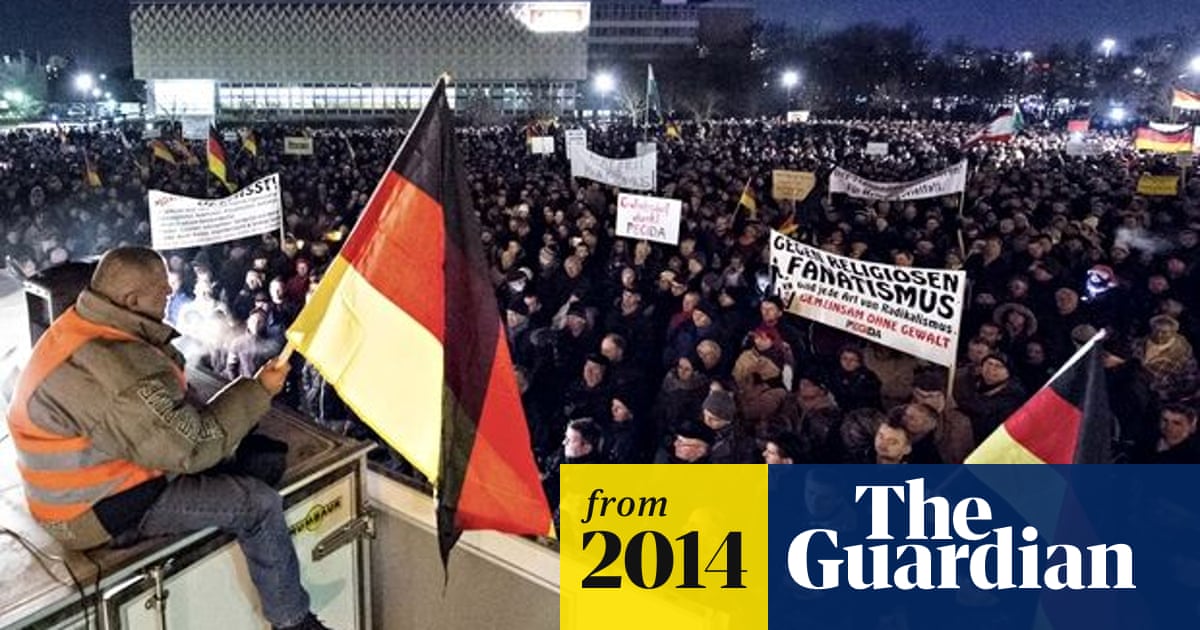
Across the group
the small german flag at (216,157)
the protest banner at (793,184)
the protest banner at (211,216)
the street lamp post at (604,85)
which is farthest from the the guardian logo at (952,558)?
the street lamp post at (604,85)

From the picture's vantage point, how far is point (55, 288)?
3445mm

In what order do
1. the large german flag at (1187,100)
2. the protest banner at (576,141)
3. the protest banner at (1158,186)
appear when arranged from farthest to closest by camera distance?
the large german flag at (1187,100)
the protest banner at (576,141)
the protest banner at (1158,186)

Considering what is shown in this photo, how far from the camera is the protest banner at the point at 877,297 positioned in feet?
18.8

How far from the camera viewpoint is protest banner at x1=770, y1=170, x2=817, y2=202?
13039mm

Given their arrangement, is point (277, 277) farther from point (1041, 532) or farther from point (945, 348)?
point (1041, 532)

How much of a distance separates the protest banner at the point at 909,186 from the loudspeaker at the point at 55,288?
1138 cm

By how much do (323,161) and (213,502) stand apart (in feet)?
75.0

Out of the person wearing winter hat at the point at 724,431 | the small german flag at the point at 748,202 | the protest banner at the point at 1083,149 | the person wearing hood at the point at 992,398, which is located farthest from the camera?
the protest banner at the point at 1083,149

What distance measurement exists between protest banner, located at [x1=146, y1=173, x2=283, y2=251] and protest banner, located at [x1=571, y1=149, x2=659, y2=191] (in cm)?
569

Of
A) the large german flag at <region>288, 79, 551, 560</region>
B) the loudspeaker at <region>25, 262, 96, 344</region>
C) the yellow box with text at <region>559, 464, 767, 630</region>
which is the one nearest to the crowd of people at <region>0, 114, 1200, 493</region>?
the yellow box with text at <region>559, 464, 767, 630</region>

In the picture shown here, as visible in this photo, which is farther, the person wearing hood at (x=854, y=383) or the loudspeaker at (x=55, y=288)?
the person wearing hood at (x=854, y=383)

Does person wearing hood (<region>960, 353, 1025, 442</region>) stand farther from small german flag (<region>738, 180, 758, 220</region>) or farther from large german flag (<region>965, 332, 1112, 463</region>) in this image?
small german flag (<region>738, 180, 758, 220</region>)

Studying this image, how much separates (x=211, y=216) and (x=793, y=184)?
8.14 metres

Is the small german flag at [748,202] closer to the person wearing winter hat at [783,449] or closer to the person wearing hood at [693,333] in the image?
the person wearing hood at [693,333]
